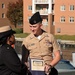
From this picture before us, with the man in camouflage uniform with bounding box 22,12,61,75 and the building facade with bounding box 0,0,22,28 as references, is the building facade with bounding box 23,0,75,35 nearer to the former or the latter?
the building facade with bounding box 0,0,22,28

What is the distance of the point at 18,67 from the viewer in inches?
149

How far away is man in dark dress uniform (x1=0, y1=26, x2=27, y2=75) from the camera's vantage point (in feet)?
12.3

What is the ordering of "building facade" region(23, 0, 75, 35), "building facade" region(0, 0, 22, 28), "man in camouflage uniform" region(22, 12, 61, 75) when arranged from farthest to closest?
"building facade" region(0, 0, 22, 28) < "building facade" region(23, 0, 75, 35) < "man in camouflage uniform" region(22, 12, 61, 75)

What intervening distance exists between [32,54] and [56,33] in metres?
44.9

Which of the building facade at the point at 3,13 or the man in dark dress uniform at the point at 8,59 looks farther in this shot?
the building facade at the point at 3,13

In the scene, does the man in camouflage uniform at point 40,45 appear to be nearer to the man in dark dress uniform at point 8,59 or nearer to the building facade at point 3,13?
the man in dark dress uniform at point 8,59

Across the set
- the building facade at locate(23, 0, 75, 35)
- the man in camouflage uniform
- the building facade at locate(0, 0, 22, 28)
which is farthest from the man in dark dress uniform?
the building facade at locate(0, 0, 22, 28)

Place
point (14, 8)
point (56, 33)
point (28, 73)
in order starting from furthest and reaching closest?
point (14, 8), point (56, 33), point (28, 73)

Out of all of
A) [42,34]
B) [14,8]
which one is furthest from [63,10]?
[42,34]

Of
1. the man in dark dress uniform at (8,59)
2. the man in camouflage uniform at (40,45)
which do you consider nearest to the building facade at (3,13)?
the man in camouflage uniform at (40,45)

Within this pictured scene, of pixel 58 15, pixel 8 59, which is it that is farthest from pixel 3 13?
pixel 8 59

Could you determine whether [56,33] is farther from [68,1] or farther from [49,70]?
[49,70]

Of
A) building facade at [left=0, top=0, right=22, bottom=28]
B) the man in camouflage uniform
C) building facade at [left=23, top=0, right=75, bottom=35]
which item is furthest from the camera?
building facade at [left=0, top=0, right=22, bottom=28]

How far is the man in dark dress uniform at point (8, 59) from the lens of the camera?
12.3ft
